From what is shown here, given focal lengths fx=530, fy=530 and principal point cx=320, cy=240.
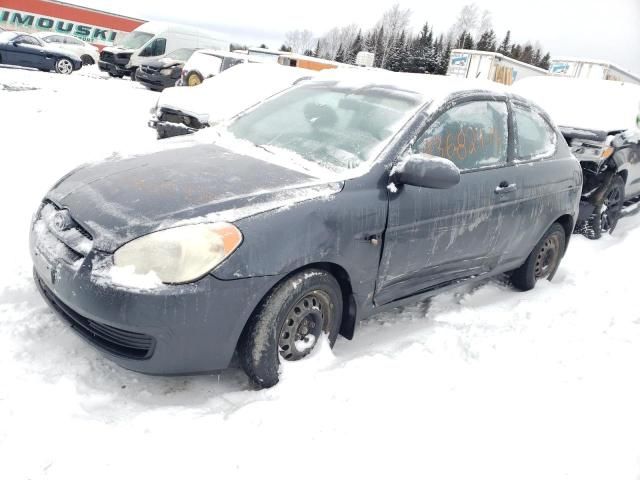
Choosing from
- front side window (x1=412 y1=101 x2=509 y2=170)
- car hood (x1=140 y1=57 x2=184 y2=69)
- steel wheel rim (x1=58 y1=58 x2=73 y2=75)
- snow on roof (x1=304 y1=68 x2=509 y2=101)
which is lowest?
steel wheel rim (x1=58 y1=58 x2=73 y2=75)

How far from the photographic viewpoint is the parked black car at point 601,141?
21.1 ft

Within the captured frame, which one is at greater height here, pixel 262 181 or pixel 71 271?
pixel 262 181

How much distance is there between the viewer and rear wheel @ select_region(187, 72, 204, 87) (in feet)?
42.5

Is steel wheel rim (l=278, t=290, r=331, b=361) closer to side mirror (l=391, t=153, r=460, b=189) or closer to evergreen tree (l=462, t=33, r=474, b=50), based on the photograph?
side mirror (l=391, t=153, r=460, b=189)

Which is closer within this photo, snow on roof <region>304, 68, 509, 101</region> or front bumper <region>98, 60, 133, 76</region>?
snow on roof <region>304, 68, 509, 101</region>

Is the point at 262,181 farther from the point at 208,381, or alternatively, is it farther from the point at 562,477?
the point at 562,477

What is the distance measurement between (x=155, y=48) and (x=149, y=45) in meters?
0.23

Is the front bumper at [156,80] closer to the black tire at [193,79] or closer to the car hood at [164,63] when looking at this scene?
the car hood at [164,63]

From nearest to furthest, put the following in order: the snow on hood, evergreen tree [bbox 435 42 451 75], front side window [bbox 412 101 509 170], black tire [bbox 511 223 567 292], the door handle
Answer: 1. front side window [bbox 412 101 509 170]
2. the door handle
3. black tire [bbox 511 223 567 292]
4. the snow on hood
5. evergreen tree [bbox 435 42 451 75]

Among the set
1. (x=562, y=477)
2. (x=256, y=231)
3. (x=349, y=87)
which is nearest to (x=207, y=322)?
(x=256, y=231)

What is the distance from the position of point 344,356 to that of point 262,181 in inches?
46.9

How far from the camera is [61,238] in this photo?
265cm

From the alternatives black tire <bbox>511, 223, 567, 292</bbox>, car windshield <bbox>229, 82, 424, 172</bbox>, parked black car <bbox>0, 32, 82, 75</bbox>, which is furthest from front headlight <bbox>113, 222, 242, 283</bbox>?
parked black car <bbox>0, 32, 82, 75</bbox>

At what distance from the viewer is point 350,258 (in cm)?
292
